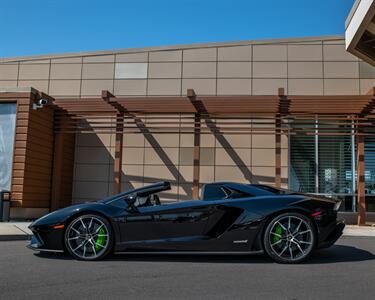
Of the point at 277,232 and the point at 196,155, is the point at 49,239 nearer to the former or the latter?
the point at 277,232

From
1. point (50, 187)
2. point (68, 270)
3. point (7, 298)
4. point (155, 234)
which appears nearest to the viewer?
point (7, 298)

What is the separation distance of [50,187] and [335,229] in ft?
37.7

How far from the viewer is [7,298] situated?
464 cm

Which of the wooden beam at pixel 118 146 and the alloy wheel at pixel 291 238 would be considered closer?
the alloy wheel at pixel 291 238

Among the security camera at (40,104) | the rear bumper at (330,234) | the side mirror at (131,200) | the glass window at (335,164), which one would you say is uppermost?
the security camera at (40,104)

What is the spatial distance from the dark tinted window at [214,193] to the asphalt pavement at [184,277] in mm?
924

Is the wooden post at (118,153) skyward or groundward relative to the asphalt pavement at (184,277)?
skyward

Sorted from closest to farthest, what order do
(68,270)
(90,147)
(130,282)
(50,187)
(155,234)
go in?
(130,282)
(68,270)
(155,234)
(50,187)
(90,147)

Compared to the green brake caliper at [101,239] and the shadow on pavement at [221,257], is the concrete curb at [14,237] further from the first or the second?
the green brake caliper at [101,239]

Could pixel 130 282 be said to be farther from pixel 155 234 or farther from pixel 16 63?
pixel 16 63

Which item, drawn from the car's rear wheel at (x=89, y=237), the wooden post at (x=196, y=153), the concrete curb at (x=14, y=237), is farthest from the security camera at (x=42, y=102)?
the car's rear wheel at (x=89, y=237)

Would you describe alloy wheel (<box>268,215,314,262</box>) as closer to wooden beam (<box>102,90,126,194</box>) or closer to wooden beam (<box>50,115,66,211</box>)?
wooden beam (<box>102,90,126,194</box>)

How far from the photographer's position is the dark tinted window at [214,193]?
6945 mm

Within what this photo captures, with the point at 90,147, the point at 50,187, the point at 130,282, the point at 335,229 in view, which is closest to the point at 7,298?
the point at 130,282
